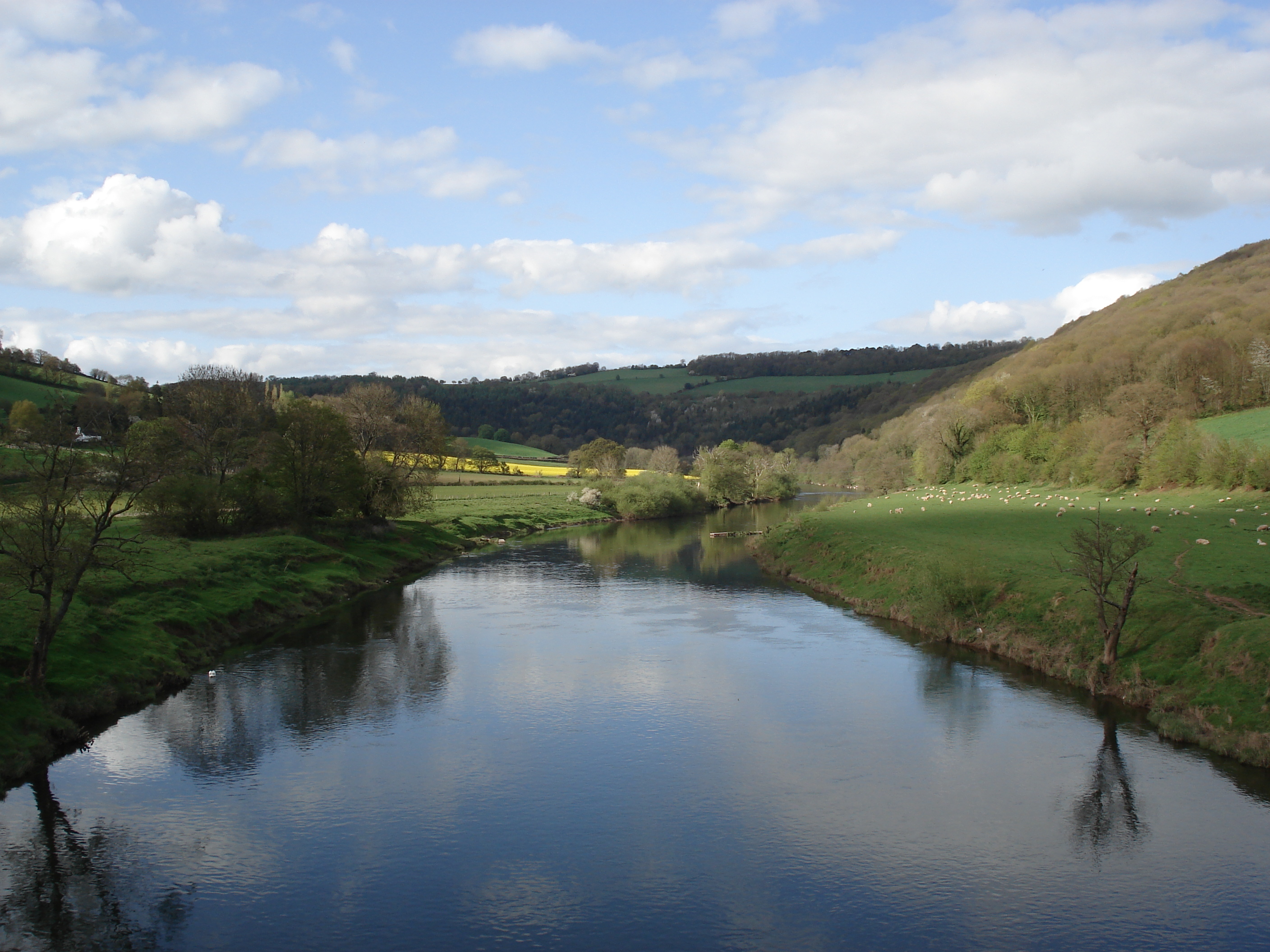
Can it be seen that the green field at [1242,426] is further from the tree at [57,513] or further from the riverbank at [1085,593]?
the tree at [57,513]

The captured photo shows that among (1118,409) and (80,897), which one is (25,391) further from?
(1118,409)

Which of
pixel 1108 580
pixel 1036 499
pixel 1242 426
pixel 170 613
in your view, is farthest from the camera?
pixel 1036 499

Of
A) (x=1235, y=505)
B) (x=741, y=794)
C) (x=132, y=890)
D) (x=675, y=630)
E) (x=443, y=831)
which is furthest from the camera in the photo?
(x=1235, y=505)

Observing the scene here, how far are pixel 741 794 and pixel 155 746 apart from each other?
49.2 ft

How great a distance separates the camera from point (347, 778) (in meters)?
20.1

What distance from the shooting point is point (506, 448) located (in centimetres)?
15038

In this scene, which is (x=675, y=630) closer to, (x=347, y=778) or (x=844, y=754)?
(x=844, y=754)

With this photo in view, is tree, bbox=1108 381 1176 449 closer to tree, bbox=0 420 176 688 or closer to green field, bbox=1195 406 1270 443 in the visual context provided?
green field, bbox=1195 406 1270 443

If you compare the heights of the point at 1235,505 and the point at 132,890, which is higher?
the point at 1235,505

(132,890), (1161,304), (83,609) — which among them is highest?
(1161,304)

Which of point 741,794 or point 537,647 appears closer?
point 741,794

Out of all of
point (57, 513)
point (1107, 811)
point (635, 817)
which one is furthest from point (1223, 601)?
point (57, 513)

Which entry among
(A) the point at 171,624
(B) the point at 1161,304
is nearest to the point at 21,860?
(A) the point at 171,624

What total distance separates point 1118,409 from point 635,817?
66.4 metres
